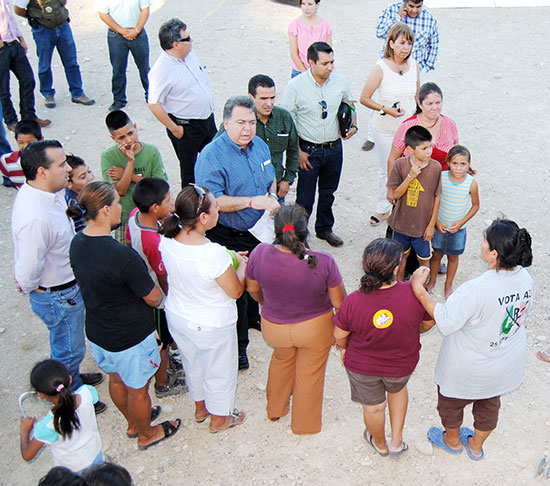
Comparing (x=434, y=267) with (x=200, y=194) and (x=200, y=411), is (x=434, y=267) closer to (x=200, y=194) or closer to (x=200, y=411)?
(x=200, y=411)

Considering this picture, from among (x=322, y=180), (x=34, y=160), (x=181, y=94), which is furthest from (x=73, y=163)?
(x=322, y=180)

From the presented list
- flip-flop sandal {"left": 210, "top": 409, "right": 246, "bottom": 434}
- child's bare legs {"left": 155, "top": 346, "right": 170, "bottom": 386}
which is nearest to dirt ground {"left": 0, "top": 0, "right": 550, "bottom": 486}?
flip-flop sandal {"left": 210, "top": 409, "right": 246, "bottom": 434}

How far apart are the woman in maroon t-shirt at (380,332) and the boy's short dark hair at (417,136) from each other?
156 cm

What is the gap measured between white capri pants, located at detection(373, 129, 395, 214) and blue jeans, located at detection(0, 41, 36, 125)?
4473 mm

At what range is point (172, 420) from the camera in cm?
395

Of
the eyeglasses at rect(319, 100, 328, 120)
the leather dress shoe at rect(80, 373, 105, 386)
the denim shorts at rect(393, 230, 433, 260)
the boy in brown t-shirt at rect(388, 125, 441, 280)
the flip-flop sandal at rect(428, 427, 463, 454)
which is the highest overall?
the eyeglasses at rect(319, 100, 328, 120)

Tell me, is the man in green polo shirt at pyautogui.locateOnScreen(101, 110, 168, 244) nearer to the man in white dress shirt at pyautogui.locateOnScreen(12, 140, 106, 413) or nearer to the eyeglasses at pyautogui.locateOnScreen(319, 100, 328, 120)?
the man in white dress shirt at pyautogui.locateOnScreen(12, 140, 106, 413)

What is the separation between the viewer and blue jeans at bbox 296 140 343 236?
5289 mm

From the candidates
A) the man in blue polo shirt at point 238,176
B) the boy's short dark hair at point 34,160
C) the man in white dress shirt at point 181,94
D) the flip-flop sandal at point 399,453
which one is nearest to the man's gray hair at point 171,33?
the man in white dress shirt at point 181,94

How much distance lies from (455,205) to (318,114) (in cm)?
141

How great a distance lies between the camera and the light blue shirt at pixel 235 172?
3.94m

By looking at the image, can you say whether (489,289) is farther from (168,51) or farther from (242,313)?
(168,51)

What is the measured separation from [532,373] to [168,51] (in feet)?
13.4

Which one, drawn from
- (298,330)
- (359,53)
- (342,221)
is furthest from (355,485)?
(359,53)
